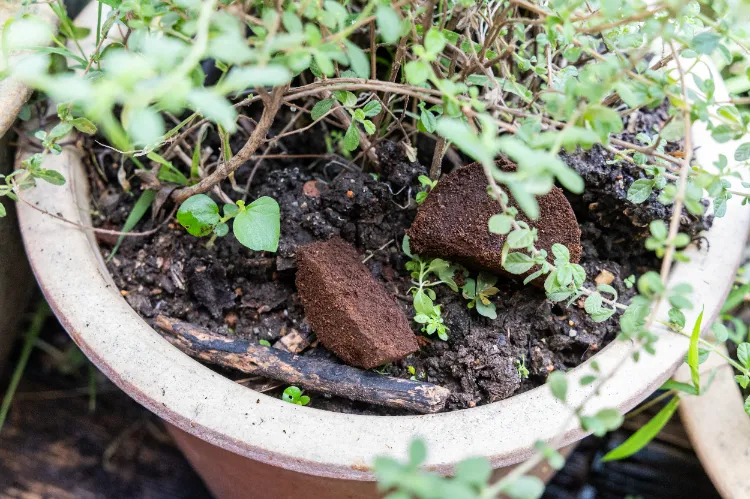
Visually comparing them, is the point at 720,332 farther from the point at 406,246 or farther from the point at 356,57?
the point at 356,57

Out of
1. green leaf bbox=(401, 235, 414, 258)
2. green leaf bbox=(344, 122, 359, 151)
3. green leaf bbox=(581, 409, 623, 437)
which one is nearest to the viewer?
green leaf bbox=(581, 409, 623, 437)

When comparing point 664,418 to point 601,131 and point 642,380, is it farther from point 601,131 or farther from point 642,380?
point 601,131

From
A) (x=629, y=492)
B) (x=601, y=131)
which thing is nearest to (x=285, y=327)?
(x=601, y=131)

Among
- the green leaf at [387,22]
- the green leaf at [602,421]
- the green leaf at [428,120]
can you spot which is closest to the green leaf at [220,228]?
the green leaf at [428,120]

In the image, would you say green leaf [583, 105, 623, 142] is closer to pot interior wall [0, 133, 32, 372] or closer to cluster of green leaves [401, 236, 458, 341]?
cluster of green leaves [401, 236, 458, 341]

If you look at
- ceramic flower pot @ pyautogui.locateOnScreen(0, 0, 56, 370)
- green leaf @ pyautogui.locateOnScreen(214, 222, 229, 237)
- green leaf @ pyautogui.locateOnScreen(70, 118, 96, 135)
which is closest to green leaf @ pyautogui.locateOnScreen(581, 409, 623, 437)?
green leaf @ pyautogui.locateOnScreen(214, 222, 229, 237)

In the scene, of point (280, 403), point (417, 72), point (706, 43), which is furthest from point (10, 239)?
point (706, 43)
